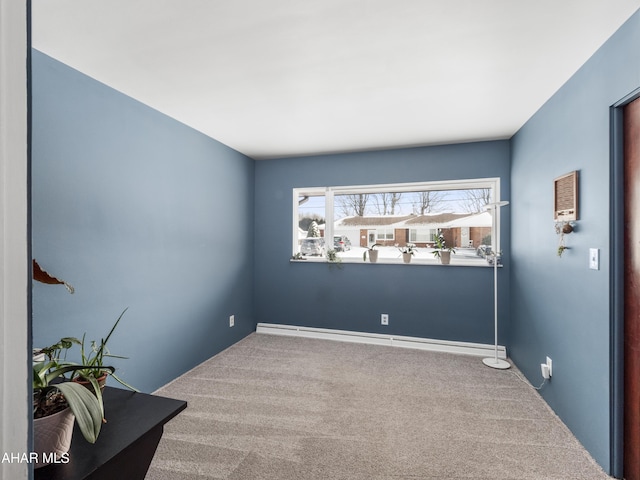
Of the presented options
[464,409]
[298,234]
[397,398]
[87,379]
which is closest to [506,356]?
[464,409]

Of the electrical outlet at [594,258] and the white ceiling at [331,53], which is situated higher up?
the white ceiling at [331,53]

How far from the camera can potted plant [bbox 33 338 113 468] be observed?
0.81 m

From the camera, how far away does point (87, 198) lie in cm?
217

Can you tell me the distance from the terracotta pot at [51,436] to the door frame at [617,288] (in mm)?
2396

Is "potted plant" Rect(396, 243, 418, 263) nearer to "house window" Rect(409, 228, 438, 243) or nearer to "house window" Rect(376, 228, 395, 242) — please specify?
"house window" Rect(409, 228, 438, 243)

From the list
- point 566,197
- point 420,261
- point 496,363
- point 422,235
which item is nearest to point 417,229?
point 422,235

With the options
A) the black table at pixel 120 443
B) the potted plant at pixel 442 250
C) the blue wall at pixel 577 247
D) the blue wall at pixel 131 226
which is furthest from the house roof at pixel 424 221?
the black table at pixel 120 443

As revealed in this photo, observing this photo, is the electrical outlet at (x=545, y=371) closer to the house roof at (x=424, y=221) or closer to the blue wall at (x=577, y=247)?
the blue wall at (x=577, y=247)

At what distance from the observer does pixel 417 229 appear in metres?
3.96

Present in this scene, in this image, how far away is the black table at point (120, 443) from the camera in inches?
33.7

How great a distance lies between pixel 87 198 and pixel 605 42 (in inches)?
125

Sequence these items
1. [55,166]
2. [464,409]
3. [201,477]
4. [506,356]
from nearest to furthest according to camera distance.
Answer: [201,477] < [55,166] < [464,409] < [506,356]

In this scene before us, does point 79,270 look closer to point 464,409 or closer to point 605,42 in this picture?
point 464,409

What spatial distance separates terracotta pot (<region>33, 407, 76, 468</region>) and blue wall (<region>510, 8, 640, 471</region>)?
2.40 m
